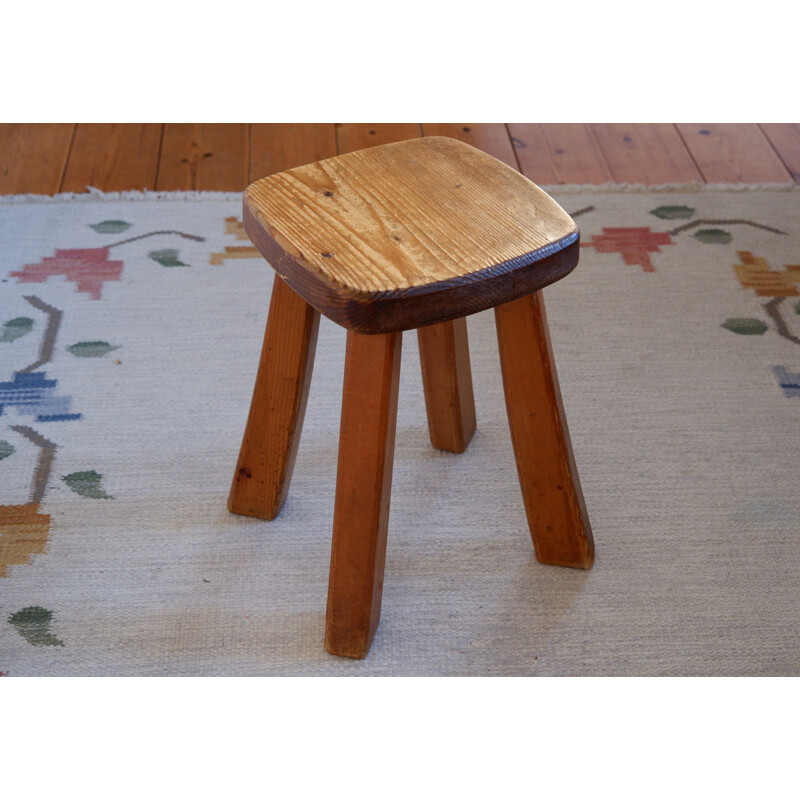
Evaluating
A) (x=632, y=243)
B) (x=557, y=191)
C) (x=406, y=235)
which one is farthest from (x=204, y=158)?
(x=406, y=235)

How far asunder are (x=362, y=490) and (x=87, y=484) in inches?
16.9

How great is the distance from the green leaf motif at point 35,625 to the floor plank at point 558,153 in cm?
120

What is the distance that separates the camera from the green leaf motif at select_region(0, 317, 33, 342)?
1.46 metres

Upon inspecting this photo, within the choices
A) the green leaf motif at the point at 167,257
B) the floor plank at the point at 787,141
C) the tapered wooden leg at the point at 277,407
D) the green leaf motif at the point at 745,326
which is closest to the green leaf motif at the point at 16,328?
the green leaf motif at the point at 167,257

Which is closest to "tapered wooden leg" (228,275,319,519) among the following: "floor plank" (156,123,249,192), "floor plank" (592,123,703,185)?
"floor plank" (156,123,249,192)

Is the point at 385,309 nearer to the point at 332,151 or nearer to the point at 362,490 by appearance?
the point at 362,490

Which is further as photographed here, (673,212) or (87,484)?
(673,212)

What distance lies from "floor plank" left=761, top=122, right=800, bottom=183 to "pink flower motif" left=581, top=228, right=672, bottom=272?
0.40 meters

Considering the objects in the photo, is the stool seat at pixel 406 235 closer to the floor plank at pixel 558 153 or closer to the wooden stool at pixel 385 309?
the wooden stool at pixel 385 309

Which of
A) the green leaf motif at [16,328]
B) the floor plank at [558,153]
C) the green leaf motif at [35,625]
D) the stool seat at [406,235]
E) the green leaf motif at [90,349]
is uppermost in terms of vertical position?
the stool seat at [406,235]

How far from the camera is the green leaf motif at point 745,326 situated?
150cm

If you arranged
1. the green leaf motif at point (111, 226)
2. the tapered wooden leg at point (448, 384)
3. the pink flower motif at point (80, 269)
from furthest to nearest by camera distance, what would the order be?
the green leaf motif at point (111, 226) → the pink flower motif at point (80, 269) → the tapered wooden leg at point (448, 384)

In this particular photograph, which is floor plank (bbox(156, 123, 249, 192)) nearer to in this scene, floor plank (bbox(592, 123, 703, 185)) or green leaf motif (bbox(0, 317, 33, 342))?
green leaf motif (bbox(0, 317, 33, 342))

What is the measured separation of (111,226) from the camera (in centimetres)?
171
